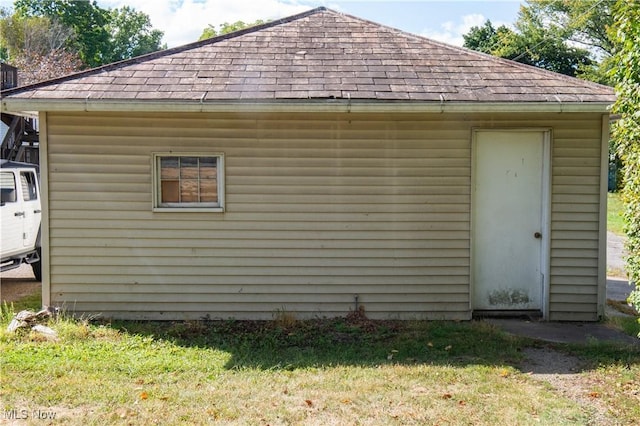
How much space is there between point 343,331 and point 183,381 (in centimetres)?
211

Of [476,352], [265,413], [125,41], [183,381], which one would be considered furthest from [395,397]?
[125,41]

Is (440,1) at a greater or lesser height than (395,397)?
greater

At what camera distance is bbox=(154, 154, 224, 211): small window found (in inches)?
253

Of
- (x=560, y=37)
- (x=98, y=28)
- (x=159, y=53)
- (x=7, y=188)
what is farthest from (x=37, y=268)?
(x=98, y=28)

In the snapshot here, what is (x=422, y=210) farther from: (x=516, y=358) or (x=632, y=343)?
(x=632, y=343)

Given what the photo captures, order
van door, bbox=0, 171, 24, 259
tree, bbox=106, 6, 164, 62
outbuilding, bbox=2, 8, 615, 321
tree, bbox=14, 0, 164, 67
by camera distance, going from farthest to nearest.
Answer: tree, bbox=106, 6, 164, 62, tree, bbox=14, 0, 164, 67, van door, bbox=0, 171, 24, 259, outbuilding, bbox=2, 8, 615, 321

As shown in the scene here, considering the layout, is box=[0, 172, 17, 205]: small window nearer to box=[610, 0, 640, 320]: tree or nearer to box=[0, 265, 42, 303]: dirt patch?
box=[0, 265, 42, 303]: dirt patch

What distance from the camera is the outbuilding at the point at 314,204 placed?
6.36m

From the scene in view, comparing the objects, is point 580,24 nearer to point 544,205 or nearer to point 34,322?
point 544,205

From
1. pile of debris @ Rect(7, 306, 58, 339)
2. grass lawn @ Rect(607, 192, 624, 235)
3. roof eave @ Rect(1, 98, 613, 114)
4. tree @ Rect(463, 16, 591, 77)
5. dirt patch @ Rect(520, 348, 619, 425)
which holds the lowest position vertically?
dirt patch @ Rect(520, 348, 619, 425)

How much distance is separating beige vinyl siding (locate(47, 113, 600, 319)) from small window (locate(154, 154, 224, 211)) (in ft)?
0.35

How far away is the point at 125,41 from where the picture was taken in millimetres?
53062

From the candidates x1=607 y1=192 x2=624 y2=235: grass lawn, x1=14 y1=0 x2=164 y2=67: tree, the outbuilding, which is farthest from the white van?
x1=14 y1=0 x2=164 y2=67: tree

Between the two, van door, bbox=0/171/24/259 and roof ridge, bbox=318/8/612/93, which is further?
van door, bbox=0/171/24/259
